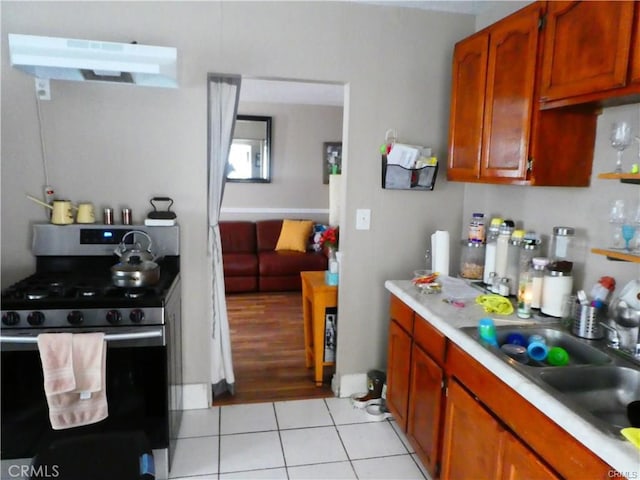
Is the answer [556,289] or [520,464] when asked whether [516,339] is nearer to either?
[556,289]

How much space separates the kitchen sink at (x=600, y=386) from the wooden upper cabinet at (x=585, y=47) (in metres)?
0.96

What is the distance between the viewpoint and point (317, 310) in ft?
9.75

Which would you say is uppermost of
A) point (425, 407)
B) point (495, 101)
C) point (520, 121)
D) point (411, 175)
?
point (495, 101)

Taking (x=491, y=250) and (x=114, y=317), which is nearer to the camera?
(x=114, y=317)

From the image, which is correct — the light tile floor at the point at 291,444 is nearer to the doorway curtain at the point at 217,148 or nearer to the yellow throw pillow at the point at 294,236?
the doorway curtain at the point at 217,148

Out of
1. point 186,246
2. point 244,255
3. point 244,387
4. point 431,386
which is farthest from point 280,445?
point 244,255

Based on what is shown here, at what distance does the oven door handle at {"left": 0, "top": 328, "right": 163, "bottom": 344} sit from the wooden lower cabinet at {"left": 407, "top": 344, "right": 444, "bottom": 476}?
122 cm

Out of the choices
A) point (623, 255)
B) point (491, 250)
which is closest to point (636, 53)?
point (623, 255)

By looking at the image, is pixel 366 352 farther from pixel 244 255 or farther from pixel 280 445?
pixel 244 255

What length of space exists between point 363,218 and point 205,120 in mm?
1110

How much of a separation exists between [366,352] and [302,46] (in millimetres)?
1959

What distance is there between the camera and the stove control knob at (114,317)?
1.91 metres

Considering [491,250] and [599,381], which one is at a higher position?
[491,250]

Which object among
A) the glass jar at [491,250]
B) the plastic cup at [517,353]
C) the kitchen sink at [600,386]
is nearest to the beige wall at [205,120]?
the glass jar at [491,250]
